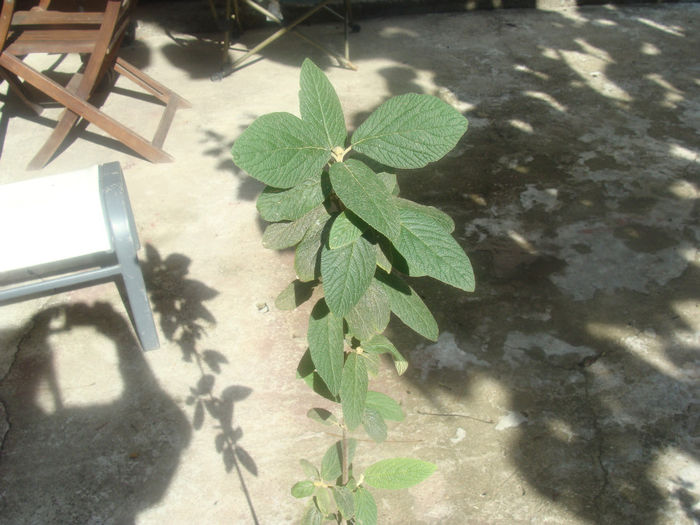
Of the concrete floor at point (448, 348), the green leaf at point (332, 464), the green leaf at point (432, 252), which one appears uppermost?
the green leaf at point (432, 252)

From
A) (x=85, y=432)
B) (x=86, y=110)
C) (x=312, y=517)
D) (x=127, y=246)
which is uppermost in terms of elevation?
(x=312, y=517)

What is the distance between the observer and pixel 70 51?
391 centimetres

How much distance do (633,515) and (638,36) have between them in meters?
4.79

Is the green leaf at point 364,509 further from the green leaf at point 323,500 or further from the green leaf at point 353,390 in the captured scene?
the green leaf at point 353,390

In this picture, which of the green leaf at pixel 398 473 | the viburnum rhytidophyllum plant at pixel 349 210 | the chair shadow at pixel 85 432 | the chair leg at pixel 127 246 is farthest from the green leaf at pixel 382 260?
the chair leg at pixel 127 246

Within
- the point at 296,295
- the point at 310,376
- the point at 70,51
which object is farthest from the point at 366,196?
the point at 70,51

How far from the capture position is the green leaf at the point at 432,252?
3.96ft

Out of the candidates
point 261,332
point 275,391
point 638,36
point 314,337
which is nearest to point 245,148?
point 314,337

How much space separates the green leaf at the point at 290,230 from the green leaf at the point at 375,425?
54 centimetres

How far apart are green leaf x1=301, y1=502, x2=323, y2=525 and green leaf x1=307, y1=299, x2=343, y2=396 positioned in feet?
1.27

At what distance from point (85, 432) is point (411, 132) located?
1884mm

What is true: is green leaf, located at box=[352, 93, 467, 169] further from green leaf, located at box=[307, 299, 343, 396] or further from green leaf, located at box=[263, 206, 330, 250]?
green leaf, located at box=[307, 299, 343, 396]

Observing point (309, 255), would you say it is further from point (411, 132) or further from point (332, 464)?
point (332, 464)

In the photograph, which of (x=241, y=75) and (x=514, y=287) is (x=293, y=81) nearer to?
(x=241, y=75)
